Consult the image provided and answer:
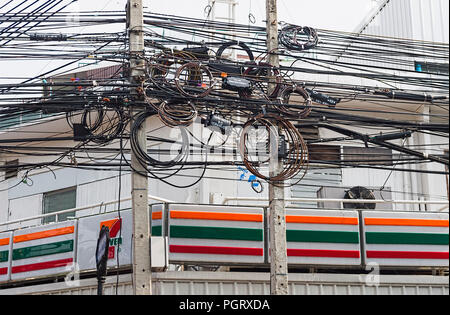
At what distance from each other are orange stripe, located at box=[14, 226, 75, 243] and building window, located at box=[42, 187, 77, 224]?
12.4 ft

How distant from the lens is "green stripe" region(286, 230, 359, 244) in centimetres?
1469

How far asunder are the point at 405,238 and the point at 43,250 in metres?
7.63

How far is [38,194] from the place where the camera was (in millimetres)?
20297

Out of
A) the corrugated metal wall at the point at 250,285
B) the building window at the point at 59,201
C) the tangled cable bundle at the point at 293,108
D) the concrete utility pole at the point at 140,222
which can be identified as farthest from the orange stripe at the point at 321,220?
the building window at the point at 59,201

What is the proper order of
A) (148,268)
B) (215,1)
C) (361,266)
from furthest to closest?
1. (215,1)
2. (361,266)
3. (148,268)

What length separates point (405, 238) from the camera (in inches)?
594

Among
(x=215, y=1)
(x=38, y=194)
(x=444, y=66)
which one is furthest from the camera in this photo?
(x=38, y=194)

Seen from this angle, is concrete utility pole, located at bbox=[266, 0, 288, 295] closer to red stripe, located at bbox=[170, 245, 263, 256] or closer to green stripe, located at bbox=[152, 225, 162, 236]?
red stripe, located at bbox=[170, 245, 263, 256]

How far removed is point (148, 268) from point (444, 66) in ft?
30.3

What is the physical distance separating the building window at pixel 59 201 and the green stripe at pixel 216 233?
6260 mm

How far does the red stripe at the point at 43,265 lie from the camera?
15016 millimetres

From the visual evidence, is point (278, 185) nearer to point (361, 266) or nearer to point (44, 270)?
point (361, 266)

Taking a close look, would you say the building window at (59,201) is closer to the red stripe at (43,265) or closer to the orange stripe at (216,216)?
the red stripe at (43,265)
